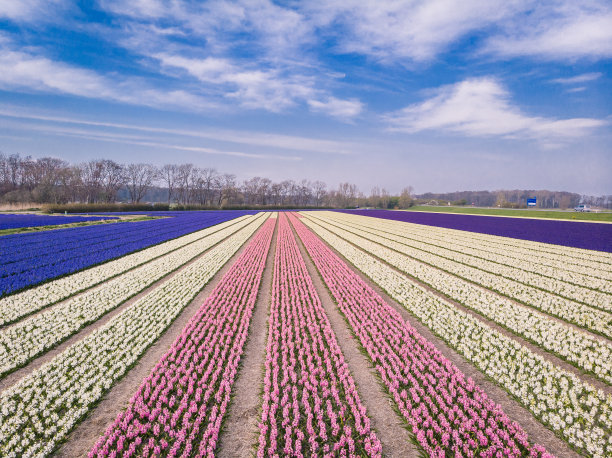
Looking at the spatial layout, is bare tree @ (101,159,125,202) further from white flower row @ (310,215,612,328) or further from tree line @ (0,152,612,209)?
white flower row @ (310,215,612,328)

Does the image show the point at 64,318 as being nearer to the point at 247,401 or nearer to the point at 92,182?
the point at 247,401

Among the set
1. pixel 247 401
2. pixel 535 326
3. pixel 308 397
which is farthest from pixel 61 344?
pixel 535 326

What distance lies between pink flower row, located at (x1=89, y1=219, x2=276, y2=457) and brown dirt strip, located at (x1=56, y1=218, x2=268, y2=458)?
0.90 ft

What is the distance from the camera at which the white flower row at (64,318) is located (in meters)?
8.05

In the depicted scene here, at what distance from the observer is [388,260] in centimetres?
1980

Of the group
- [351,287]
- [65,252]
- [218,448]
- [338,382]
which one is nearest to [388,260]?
[351,287]

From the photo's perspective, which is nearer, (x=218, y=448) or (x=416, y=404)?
(x=218, y=448)

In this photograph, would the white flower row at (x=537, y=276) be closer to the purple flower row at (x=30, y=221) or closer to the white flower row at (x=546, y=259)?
the white flower row at (x=546, y=259)

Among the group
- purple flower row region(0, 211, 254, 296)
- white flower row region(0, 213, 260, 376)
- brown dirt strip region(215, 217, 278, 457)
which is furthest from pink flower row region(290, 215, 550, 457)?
purple flower row region(0, 211, 254, 296)

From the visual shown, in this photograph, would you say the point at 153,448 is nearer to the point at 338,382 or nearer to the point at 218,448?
the point at 218,448

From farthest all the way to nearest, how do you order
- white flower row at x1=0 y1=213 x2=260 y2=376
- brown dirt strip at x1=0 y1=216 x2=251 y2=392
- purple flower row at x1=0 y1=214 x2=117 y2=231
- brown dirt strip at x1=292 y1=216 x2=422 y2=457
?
1. purple flower row at x1=0 y1=214 x2=117 y2=231
2. white flower row at x1=0 y1=213 x2=260 y2=376
3. brown dirt strip at x1=0 y1=216 x2=251 y2=392
4. brown dirt strip at x1=292 y1=216 x2=422 y2=457

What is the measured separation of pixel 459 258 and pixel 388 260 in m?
A: 5.31

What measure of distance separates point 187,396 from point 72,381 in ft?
9.79

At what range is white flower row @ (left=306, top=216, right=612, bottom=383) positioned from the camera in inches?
306
